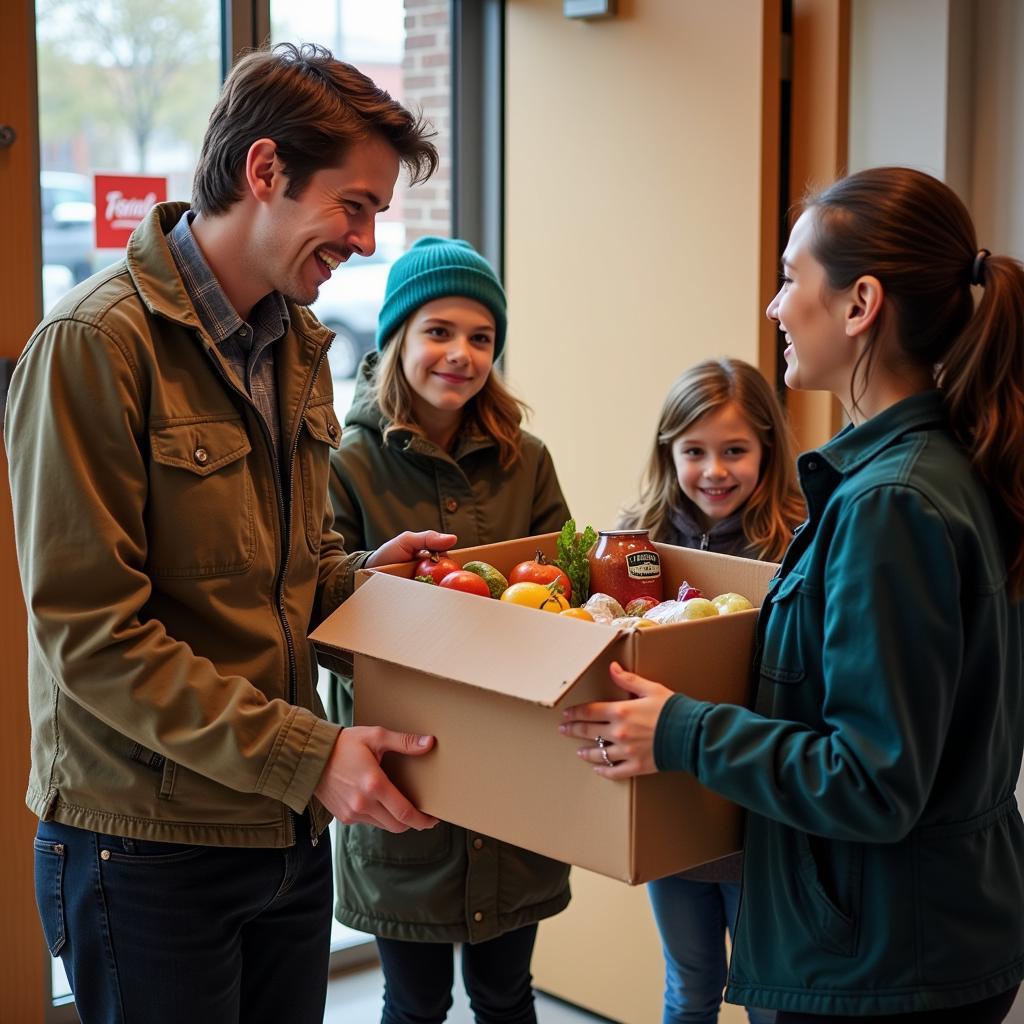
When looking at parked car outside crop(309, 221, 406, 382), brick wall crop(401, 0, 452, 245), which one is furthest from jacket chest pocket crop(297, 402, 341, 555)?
brick wall crop(401, 0, 452, 245)

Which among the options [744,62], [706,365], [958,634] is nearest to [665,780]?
[958,634]

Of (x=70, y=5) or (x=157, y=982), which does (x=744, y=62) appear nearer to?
(x=70, y=5)

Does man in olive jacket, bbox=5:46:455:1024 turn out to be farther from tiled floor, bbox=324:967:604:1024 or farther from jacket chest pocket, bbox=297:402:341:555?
tiled floor, bbox=324:967:604:1024

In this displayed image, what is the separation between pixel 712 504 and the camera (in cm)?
253

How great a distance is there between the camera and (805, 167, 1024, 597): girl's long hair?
4.89 ft

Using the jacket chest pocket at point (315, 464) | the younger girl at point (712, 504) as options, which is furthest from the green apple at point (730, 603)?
the younger girl at point (712, 504)

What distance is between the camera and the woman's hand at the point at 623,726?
148 centimetres

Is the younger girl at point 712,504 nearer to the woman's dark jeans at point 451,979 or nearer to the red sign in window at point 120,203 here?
the woman's dark jeans at point 451,979

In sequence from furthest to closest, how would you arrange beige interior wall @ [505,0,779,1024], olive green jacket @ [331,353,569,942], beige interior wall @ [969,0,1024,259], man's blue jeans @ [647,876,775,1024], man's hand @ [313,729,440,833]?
beige interior wall @ [505,0,779,1024], beige interior wall @ [969,0,1024,259], man's blue jeans @ [647,876,775,1024], olive green jacket @ [331,353,569,942], man's hand @ [313,729,440,833]

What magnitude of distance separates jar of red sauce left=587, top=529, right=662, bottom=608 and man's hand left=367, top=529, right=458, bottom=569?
23cm

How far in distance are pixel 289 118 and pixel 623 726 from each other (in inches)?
33.7

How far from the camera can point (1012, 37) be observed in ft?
9.30

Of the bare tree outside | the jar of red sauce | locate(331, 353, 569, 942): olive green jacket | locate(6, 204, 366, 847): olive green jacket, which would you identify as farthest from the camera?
the bare tree outside

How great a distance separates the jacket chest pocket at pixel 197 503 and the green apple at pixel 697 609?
554mm
